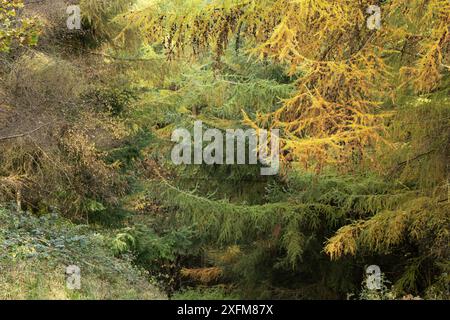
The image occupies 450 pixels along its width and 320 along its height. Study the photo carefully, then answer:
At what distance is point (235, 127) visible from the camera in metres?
17.0

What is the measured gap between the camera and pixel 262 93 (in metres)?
16.0

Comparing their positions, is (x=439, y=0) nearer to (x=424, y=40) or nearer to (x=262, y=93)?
(x=424, y=40)

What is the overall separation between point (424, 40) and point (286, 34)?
78.0 inches

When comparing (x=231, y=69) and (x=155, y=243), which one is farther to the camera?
(x=231, y=69)

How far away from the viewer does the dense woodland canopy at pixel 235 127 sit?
26.1 ft

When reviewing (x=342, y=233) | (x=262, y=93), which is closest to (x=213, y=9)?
(x=342, y=233)

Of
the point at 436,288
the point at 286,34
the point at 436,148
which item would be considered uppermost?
the point at 286,34

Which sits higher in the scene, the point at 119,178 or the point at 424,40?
the point at 424,40

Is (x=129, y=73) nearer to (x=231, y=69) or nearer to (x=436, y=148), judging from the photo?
(x=231, y=69)

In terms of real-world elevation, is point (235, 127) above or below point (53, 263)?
above

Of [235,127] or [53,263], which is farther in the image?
[235,127]

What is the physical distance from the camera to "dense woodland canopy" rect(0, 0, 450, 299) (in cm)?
794
